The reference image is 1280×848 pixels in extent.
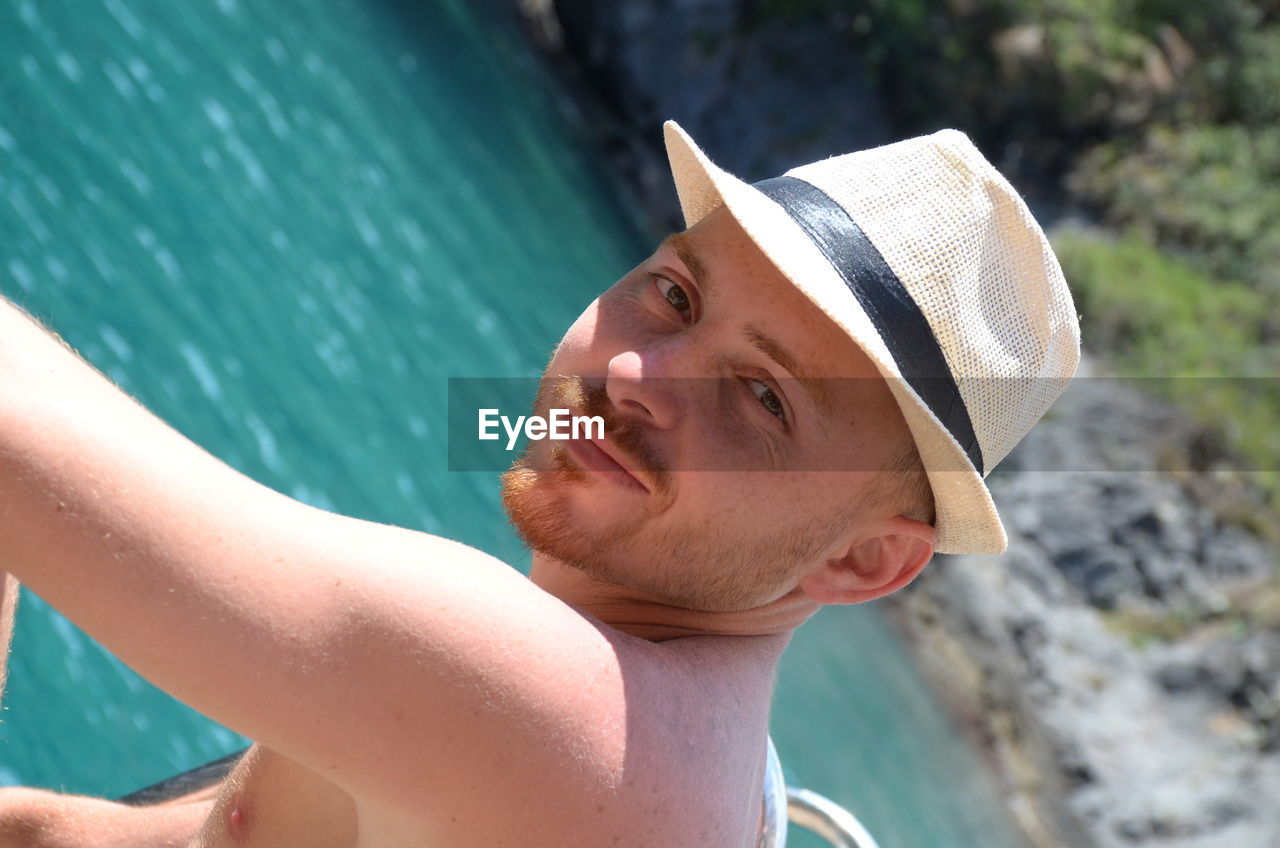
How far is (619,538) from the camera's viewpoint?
1795 mm

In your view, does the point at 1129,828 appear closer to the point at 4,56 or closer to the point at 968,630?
the point at 968,630

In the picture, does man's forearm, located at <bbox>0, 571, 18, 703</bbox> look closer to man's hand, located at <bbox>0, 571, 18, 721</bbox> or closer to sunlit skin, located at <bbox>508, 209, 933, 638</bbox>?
man's hand, located at <bbox>0, 571, 18, 721</bbox>

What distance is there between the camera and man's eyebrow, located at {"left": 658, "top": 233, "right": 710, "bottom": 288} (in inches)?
74.9

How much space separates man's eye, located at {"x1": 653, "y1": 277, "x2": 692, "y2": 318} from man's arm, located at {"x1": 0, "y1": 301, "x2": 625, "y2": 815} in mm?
612

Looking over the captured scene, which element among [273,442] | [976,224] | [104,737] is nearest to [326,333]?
[273,442]

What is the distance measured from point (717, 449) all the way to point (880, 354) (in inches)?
10.3

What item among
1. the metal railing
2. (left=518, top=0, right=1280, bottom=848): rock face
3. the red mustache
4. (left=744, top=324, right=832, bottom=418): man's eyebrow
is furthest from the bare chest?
(left=518, top=0, right=1280, bottom=848): rock face

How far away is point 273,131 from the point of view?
9.02 meters

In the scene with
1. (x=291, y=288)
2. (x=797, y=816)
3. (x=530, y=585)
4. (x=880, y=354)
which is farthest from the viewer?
(x=291, y=288)

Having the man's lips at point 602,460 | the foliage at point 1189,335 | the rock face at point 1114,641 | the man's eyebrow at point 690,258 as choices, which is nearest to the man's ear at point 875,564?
the man's lips at point 602,460

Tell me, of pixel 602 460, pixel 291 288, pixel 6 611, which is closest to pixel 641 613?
pixel 602 460

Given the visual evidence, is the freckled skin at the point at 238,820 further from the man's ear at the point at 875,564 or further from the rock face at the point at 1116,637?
the rock face at the point at 1116,637

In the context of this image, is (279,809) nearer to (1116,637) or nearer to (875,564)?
(875,564)

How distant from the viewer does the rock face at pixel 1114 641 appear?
890cm
